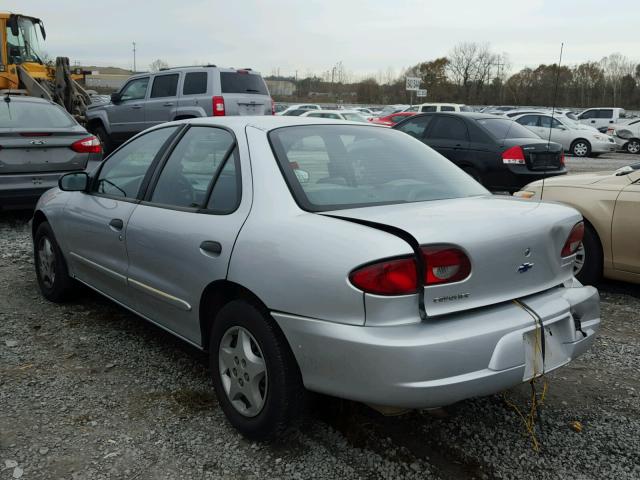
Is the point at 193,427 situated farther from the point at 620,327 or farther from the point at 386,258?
the point at 620,327

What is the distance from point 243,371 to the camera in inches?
108

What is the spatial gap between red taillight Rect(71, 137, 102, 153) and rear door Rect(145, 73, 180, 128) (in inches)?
217

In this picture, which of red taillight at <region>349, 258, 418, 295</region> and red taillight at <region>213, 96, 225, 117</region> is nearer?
red taillight at <region>349, 258, 418, 295</region>

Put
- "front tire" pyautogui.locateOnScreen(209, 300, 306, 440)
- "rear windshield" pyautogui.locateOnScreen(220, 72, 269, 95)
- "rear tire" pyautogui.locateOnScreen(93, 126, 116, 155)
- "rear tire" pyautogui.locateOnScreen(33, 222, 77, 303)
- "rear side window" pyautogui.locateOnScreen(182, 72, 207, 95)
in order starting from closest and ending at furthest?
"front tire" pyautogui.locateOnScreen(209, 300, 306, 440) < "rear tire" pyautogui.locateOnScreen(33, 222, 77, 303) < "rear side window" pyautogui.locateOnScreen(182, 72, 207, 95) < "rear windshield" pyautogui.locateOnScreen(220, 72, 269, 95) < "rear tire" pyautogui.locateOnScreen(93, 126, 116, 155)

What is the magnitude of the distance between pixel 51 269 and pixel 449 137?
23.4 ft

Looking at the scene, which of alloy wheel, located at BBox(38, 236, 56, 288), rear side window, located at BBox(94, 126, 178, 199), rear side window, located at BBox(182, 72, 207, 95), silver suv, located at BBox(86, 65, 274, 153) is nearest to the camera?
rear side window, located at BBox(94, 126, 178, 199)

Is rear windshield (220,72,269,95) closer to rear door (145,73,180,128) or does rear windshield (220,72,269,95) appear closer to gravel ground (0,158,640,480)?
rear door (145,73,180,128)

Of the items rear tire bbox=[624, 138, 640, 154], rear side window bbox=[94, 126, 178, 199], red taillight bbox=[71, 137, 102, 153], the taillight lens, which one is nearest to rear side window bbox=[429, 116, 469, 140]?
red taillight bbox=[71, 137, 102, 153]

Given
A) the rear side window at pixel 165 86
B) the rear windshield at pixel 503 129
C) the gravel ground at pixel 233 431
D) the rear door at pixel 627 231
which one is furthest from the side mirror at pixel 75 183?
the rear side window at pixel 165 86

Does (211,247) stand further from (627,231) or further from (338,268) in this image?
(627,231)

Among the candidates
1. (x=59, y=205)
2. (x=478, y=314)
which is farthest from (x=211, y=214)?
(x=59, y=205)

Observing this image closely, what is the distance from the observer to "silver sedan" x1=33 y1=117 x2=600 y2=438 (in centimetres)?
229

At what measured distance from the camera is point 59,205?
14.8 ft

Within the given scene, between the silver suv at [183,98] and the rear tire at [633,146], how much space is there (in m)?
16.8
